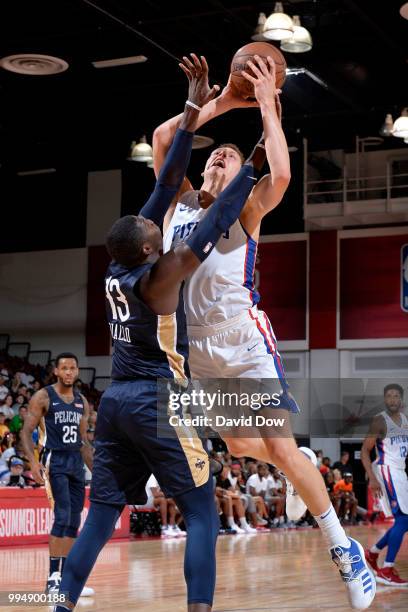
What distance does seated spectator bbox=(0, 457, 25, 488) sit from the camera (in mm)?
13680

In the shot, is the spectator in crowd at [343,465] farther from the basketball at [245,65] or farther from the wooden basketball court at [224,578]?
the basketball at [245,65]

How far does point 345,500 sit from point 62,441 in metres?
13.1

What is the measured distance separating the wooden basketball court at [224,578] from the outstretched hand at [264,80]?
356cm

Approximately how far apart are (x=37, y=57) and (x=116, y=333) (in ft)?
41.3

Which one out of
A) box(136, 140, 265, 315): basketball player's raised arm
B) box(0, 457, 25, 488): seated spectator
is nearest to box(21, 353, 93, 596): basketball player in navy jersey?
box(136, 140, 265, 315): basketball player's raised arm

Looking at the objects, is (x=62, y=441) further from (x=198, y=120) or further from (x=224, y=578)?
(x=198, y=120)

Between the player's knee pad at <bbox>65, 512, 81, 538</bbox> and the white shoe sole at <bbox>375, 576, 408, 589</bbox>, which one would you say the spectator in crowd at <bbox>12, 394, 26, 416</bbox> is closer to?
the player's knee pad at <bbox>65, 512, 81, 538</bbox>

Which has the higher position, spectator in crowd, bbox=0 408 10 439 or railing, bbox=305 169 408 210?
railing, bbox=305 169 408 210

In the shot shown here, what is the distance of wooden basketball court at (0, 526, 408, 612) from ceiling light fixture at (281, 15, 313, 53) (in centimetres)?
679

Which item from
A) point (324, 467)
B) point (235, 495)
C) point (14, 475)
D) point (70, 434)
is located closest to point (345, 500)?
point (324, 467)

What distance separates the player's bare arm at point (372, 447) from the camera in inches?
340

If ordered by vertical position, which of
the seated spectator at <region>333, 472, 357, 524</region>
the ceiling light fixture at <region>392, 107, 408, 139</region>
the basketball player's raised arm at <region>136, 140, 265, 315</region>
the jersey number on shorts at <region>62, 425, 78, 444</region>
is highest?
the ceiling light fixture at <region>392, 107, 408, 139</region>

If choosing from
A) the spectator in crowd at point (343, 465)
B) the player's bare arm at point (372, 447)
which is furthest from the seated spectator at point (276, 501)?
the player's bare arm at point (372, 447)

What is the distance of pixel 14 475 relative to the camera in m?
13.8
